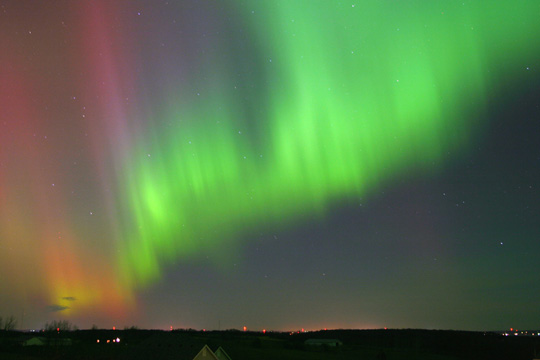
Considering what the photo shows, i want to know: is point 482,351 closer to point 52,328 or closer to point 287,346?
point 287,346

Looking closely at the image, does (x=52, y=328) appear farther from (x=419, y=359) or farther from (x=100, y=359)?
(x=419, y=359)

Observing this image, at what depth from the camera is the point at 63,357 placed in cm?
9450

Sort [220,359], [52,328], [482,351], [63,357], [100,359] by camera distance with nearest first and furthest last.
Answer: [220,359]
[100,359]
[63,357]
[482,351]
[52,328]

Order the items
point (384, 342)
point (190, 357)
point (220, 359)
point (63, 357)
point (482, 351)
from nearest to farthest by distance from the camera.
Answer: point (190, 357)
point (220, 359)
point (63, 357)
point (482, 351)
point (384, 342)

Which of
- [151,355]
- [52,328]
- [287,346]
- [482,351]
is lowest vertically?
[482,351]

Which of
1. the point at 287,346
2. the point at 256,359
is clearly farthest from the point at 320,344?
the point at 256,359

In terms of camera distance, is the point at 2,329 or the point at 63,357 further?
the point at 2,329

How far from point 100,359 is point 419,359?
198 feet

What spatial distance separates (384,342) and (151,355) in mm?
136618

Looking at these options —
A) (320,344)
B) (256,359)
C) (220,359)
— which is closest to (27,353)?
(256,359)

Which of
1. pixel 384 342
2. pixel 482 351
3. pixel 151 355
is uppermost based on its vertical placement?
pixel 151 355

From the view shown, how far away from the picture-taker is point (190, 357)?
196 ft

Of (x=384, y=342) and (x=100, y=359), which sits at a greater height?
(x=100, y=359)

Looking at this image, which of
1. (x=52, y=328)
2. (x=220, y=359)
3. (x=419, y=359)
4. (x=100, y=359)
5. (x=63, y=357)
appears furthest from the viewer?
(x=52, y=328)
